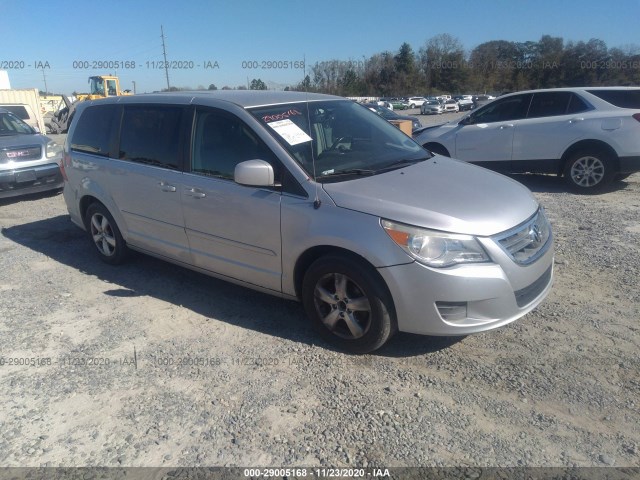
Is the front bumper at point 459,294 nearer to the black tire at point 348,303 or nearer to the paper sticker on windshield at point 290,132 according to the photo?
the black tire at point 348,303

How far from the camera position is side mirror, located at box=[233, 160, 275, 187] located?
3525mm

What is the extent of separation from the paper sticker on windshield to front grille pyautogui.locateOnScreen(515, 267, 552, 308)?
1914mm

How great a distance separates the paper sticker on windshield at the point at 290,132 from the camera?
12.4 feet

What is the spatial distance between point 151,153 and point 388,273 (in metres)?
2.71

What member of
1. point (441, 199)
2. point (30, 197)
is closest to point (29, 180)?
point (30, 197)

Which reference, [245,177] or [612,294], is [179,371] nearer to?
[245,177]

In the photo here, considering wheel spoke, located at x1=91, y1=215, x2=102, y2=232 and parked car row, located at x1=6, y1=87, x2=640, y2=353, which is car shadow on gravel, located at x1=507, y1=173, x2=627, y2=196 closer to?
parked car row, located at x1=6, y1=87, x2=640, y2=353

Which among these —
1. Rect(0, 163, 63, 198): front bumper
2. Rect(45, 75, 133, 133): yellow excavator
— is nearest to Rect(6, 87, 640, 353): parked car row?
Rect(0, 163, 63, 198): front bumper

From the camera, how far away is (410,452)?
8.55 ft

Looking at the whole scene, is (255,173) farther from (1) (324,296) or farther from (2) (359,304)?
(2) (359,304)

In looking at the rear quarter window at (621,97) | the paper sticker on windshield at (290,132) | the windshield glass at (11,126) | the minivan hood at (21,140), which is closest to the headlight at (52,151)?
the minivan hood at (21,140)

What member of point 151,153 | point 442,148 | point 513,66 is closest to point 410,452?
point 151,153

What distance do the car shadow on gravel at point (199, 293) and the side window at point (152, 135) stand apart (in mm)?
1228

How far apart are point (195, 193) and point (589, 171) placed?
6650 mm
